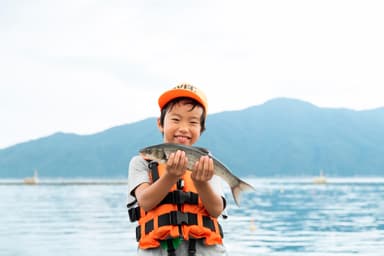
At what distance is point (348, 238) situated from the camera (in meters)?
31.6

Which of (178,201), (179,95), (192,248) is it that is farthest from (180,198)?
(179,95)

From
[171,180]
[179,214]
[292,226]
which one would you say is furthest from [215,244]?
[292,226]

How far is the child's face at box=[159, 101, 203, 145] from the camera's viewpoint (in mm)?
3414

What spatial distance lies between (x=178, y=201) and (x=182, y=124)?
405 mm

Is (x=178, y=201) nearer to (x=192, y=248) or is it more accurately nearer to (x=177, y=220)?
(x=177, y=220)

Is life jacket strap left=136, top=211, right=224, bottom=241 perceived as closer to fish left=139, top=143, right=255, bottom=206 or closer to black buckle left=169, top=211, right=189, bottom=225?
black buckle left=169, top=211, right=189, bottom=225

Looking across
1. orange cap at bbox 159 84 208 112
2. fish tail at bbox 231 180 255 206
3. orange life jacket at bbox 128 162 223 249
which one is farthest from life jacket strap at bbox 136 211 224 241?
orange cap at bbox 159 84 208 112

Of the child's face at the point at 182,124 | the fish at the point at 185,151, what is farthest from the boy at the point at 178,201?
the fish at the point at 185,151

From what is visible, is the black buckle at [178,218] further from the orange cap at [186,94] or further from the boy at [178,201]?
the orange cap at [186,94]

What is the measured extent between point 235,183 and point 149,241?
1.78 ft

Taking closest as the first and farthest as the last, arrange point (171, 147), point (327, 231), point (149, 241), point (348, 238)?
point (171, 147)
point (149, 241)
point (348, 238)
point (327, 231)

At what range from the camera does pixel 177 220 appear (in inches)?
133

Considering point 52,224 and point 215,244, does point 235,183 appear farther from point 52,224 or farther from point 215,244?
point 52,224

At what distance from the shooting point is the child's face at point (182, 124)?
11.2 ft
